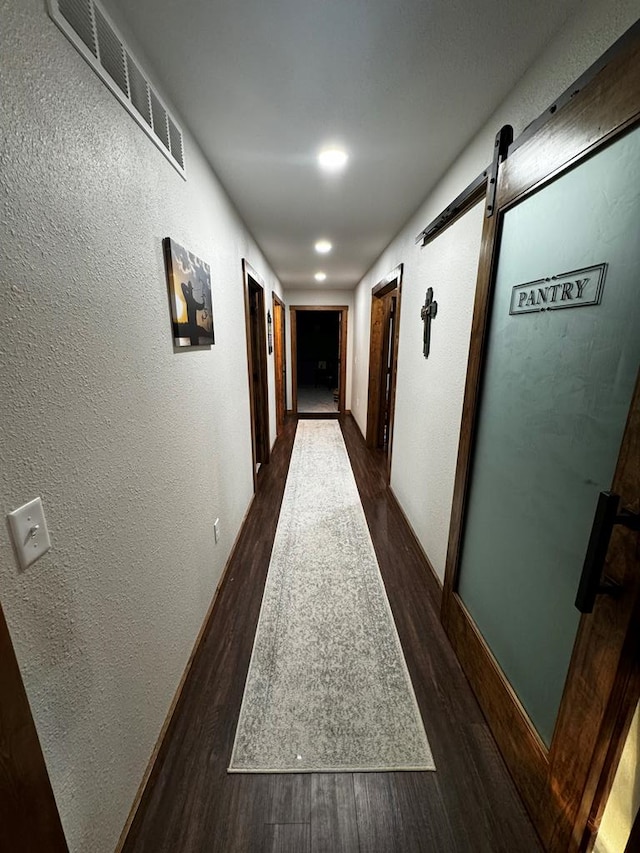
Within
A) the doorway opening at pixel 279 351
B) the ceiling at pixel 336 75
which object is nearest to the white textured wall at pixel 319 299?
the doorway opening at pixel 279 351

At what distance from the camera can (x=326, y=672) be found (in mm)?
1478

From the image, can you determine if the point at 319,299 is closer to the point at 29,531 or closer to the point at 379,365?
the point at 379,365

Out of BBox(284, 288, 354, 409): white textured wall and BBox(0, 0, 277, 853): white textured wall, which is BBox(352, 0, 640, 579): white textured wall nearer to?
BBox(0, 0, 277, 853): white textured wall

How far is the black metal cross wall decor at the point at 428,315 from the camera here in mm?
2096

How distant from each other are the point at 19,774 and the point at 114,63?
1.69 metres

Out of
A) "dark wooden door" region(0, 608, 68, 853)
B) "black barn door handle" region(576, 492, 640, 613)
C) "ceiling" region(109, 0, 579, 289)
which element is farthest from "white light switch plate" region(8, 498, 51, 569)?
"ceiling" region(109, 0, 579, 289)

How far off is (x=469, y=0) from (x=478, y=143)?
0.69 m

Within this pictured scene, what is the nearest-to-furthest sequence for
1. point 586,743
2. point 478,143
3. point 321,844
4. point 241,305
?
point 586,743 < point 321,844 < point 478,143 < point 241,305

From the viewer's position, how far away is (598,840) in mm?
840

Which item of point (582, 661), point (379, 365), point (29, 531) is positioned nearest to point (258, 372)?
point (379, 365)

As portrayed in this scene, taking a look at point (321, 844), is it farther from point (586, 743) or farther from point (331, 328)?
point (331, 328)

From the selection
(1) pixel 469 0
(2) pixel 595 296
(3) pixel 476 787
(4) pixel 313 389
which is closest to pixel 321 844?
(3) pixel 476 787

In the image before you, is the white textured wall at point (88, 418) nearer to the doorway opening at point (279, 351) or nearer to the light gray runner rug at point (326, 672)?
the light gray runner rug at point (326, 672)

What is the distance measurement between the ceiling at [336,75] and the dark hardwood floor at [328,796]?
2340mm
